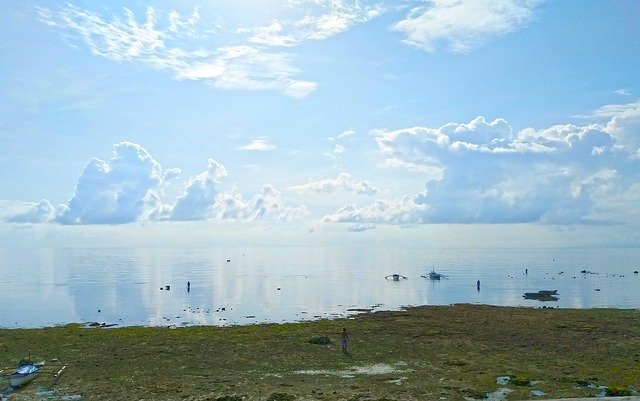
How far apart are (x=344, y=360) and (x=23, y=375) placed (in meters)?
19.5

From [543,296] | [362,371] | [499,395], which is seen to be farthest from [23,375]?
[543,296]

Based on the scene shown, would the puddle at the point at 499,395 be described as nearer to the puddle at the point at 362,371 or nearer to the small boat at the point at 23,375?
the puddle at the point at 362,371

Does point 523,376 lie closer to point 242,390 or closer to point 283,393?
point 283,393

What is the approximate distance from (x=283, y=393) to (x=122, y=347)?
64.3ft

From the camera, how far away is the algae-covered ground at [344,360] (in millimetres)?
28578

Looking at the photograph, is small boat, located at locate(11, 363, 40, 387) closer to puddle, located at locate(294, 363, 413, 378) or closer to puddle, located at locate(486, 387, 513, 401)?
puddle, located at locate(294, 363, 413, 378)

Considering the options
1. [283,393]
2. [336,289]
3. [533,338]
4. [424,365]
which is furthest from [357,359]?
[336,289]

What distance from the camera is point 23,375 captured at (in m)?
30.2

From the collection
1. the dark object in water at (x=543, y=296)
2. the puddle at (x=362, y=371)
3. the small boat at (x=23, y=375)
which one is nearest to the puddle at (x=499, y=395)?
the puddle at (x=362, y=371)

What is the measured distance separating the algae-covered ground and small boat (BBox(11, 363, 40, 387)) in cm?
71

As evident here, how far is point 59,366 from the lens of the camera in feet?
115

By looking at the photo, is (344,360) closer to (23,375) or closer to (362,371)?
(362,371)

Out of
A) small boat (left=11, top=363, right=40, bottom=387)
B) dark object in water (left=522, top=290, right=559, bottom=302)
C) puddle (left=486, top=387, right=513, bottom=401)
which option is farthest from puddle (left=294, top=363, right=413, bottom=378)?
dark object in water (left=522, top=290, right=559, bottom=302)

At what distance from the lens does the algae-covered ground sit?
2858cm
